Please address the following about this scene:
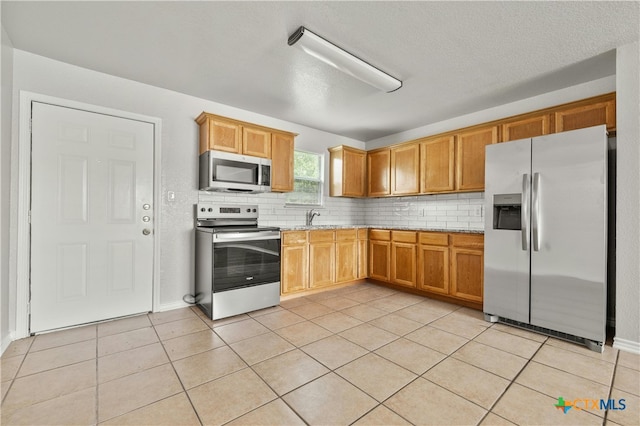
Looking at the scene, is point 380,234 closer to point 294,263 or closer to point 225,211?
point 294,263

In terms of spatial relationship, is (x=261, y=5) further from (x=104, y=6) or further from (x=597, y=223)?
(x=597, y=223)

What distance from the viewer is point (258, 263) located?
11.1 feet

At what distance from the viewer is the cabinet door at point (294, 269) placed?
3779mm

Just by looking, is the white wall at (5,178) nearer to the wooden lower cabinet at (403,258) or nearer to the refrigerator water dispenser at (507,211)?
the wooden lower cabinet at (403,258)

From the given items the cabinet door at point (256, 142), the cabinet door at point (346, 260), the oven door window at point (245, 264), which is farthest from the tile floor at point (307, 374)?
the cabinet door at point (256, 142)

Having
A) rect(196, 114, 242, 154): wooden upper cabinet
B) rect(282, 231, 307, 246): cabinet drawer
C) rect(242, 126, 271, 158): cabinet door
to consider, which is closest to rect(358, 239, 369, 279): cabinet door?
rect(282, 231, 307, 246): cabinet drawer

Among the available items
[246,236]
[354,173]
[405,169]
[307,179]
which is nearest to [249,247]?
[246,236]

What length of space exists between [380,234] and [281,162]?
1.87 m

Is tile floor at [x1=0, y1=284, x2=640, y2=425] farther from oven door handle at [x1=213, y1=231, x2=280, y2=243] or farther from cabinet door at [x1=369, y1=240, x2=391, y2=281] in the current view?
cabinet door at [x1=369, y1=240, x2=391, y2=281]

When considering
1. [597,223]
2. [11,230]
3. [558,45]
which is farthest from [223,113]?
[597,223]

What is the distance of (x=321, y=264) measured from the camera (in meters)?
4.17

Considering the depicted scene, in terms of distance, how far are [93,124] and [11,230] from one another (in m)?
1.18

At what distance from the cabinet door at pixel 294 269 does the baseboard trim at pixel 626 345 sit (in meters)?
3.07

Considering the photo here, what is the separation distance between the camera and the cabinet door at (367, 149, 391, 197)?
4.82 m
